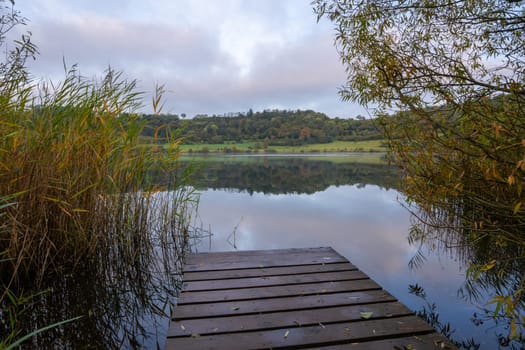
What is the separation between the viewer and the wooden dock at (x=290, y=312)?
152cm

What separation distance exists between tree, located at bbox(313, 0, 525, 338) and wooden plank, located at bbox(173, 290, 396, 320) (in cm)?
78

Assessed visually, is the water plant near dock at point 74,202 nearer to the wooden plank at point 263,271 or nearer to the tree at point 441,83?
the wooden plank at point 263,271

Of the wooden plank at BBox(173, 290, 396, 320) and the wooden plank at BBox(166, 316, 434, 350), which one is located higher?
the wooden plank at BBox(166, 316, 434, 350)

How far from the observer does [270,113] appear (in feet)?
88.8

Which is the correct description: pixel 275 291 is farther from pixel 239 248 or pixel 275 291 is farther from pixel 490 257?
pixel 490 257

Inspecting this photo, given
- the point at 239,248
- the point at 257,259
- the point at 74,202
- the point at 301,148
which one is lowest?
the point at 239,248

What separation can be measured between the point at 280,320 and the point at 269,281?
2.04ft

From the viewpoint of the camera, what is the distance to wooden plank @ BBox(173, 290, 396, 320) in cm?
183

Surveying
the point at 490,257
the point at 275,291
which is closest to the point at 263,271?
the point at 275,291

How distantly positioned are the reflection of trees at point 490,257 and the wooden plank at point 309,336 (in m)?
0.43

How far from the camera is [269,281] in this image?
2.35m

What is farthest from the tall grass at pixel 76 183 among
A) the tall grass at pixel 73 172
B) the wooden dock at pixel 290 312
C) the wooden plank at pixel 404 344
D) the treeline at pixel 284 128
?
the treeline at pixel 284 128

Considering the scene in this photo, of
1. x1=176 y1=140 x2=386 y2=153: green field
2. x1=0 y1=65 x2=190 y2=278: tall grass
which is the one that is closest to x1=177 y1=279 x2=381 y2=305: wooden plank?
x1=0 y1=65 x2=190 y2=278: tall grass

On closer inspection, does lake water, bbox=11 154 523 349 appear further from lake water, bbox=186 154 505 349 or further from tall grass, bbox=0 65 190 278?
tall grass, bbox=0 65 190 278
